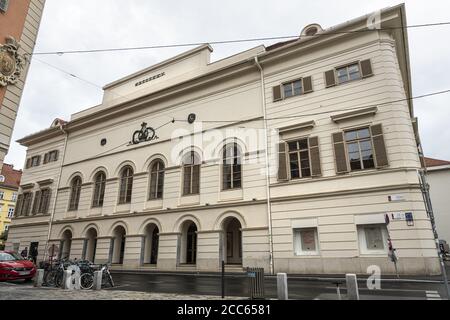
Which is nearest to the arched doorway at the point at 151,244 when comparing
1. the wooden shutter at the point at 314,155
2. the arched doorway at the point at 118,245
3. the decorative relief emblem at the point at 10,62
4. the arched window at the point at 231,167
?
the arched doorway at the point at 118,245

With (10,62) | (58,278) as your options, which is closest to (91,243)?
(58,278)

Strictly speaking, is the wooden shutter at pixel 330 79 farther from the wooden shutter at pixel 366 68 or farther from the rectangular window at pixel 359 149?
the rectangular window at pixel 359 149

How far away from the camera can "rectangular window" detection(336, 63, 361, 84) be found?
16672 mm

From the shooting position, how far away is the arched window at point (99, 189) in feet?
81.0

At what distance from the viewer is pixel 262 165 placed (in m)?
17.8

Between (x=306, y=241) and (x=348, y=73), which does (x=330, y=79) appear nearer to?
(x=348, y=73)

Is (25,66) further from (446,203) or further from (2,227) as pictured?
(2,227)

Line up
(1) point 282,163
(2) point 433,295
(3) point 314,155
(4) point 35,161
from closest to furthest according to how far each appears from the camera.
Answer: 1. (2) point 433,295
2. (3) point 314,155
3. (1) point 282,163
4. (4) point 35,161

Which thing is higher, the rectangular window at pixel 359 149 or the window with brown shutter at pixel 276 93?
the window with brown shutter at pixel 276 93

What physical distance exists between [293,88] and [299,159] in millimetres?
4541

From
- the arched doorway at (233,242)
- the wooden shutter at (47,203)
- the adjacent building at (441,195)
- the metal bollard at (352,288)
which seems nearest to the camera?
the metal bollard at (352,288)

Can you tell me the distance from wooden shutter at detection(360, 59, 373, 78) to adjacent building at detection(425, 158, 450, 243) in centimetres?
2510

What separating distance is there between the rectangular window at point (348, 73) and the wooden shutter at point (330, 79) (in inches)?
10.9

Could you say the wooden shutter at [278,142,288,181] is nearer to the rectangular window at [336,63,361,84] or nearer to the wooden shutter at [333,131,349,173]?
the wooden shutter at [333,131,349,173]
